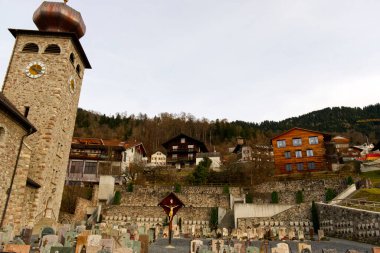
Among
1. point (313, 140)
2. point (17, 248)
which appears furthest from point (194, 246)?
point (313, 140)

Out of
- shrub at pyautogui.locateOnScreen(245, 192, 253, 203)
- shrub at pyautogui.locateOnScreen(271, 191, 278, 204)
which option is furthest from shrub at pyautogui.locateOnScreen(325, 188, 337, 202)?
shrub at pyautogui.locateOnScreen(245, 192, 253, 203)

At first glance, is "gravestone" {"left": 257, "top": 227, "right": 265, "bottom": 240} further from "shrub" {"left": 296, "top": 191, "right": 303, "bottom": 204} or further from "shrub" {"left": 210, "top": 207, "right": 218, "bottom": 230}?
"shrub" {"left": 296, "top": 191, "right": 303, "bottom": 204}

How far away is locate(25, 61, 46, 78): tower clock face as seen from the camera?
84.3 ft

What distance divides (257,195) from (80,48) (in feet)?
82.6

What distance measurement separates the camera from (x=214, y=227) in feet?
100

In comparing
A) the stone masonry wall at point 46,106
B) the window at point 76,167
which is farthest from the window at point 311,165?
the stone masonry wall at point 46,106

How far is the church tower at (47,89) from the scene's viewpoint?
23516mm

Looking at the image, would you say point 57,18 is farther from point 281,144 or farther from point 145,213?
point 281,144

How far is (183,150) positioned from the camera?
64.1 m

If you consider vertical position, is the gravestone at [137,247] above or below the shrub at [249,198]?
below

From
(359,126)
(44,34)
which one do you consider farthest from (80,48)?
(359,126)

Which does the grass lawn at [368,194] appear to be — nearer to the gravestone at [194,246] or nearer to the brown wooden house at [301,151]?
the brown wooden house at [301,151]

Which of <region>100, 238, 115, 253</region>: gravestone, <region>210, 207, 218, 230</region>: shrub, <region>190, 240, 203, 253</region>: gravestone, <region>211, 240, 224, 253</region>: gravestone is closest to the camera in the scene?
<region>100, 238, 115, 253</region>: gravestone

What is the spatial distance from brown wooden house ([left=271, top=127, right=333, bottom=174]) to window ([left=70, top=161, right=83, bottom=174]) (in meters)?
30.0
